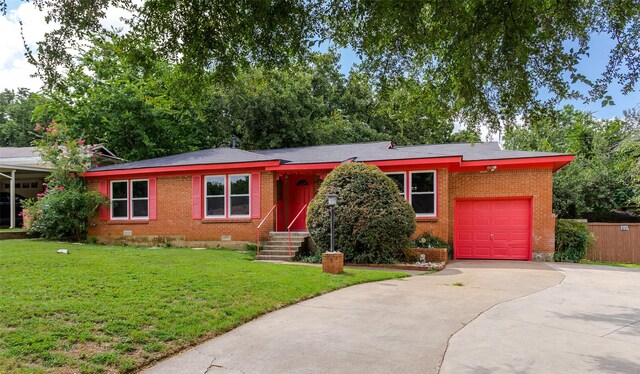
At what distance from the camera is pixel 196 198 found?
49.0 feet

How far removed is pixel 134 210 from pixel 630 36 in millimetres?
15837

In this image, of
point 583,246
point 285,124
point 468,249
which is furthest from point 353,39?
point 285,124

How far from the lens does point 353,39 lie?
6832 mm

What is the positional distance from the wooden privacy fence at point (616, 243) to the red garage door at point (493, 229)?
3.53 m

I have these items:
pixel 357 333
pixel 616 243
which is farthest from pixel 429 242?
pixel 357 333

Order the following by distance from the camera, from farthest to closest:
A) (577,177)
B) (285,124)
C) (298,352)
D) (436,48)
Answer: (285,124) < (577,177) < (436,48) < (298,352)

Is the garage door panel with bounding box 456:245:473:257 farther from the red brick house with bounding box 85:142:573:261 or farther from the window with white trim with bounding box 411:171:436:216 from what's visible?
the window with white trim with bounding box 411:171:436:216

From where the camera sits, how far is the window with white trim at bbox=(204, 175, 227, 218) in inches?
583

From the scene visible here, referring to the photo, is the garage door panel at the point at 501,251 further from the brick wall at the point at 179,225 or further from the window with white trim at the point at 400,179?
the brick wall at the point at 179,225

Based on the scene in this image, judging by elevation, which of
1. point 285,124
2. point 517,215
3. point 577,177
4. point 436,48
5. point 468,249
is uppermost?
point 285,124

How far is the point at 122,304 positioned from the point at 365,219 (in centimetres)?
692

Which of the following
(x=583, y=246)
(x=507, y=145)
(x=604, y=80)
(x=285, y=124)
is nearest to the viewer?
(x=604, y=80)

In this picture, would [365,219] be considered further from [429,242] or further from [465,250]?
[465,250]

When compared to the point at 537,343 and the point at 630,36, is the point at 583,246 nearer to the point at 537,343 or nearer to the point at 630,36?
the point at 630,36
